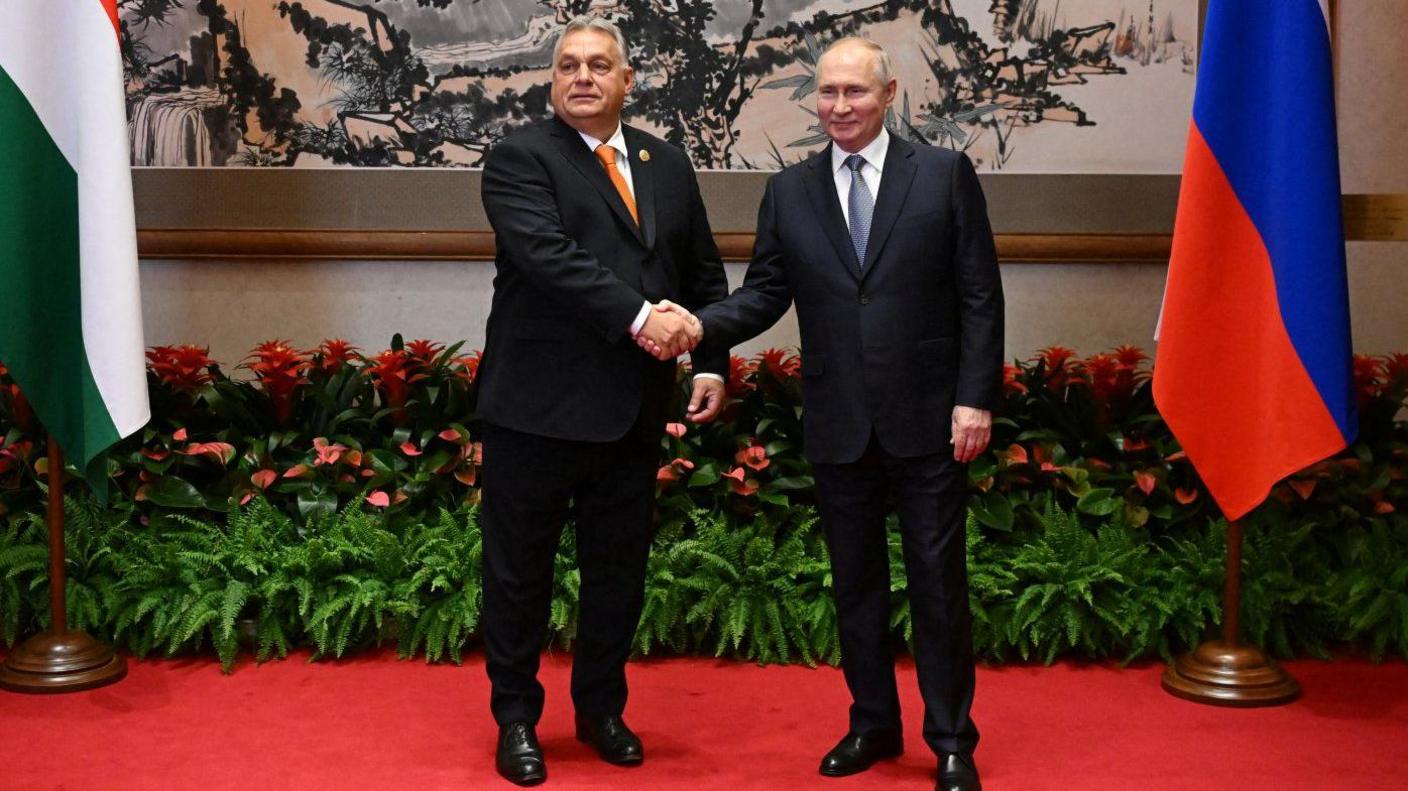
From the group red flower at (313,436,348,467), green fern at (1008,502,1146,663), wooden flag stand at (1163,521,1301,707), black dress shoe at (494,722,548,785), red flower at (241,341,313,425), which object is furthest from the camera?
red flower at (241,341,313,425)

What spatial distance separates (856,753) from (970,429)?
89cm

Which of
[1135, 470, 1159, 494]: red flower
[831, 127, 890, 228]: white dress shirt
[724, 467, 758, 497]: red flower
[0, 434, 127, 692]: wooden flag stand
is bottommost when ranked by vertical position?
[0, 434, 127, 692]: wooden flag stand

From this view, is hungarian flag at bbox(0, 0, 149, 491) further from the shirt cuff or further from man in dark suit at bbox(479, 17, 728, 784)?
the shirt cuff

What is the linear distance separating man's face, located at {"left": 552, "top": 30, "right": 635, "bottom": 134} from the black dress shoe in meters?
1.51

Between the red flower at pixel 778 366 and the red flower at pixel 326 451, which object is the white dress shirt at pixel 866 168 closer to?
the red flower at pixel 778 366

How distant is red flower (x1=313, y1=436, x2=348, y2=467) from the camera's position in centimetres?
484

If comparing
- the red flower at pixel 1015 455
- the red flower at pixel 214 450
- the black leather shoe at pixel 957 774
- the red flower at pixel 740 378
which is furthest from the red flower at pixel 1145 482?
the red flower at pixel 214 450

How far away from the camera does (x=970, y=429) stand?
10.7ft

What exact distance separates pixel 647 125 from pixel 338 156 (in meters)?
→ 1.25

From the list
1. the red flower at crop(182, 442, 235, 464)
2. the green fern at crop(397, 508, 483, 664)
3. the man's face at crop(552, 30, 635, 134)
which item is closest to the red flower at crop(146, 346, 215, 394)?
the red flower at crop(182, 442, 235, 464)

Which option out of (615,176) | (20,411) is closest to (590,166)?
(615,176)

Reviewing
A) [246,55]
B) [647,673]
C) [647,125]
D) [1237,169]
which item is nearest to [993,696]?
[647,673]

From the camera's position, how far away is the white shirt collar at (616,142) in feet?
11.4

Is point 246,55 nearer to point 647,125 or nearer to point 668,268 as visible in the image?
point 647,125
